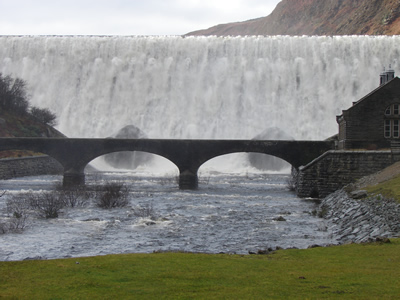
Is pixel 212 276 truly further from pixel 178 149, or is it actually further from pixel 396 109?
pixel 178 149

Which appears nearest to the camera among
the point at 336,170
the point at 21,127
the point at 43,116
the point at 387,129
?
the point at 336,170

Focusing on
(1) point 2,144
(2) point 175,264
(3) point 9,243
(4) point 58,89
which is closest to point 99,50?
(4) point 58,89

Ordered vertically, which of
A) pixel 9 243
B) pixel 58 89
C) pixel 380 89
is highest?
pixel 58 89

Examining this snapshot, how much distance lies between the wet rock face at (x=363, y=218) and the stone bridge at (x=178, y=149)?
53.0ft

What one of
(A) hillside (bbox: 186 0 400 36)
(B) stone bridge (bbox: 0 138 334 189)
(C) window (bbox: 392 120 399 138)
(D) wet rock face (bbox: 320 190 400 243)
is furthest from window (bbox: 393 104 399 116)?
(A) hillside (bbox: 186 0 400 36)

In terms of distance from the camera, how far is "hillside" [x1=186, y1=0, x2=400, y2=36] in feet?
429

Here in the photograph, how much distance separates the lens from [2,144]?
174 feet

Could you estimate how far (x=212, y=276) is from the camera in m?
12.7

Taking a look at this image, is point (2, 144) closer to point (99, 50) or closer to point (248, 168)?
point (248, 168)

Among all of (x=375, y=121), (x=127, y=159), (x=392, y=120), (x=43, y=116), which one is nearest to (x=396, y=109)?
(x=392, y=120)

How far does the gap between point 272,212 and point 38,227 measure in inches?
503

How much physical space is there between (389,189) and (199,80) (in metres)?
70.2

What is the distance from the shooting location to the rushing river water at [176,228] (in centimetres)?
2127

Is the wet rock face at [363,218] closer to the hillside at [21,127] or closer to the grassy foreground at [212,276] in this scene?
the grassy foreground at [212,276]
